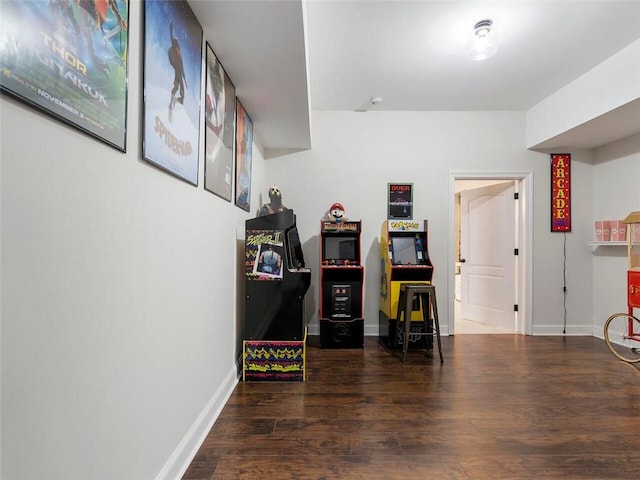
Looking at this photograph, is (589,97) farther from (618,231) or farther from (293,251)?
(293,251)

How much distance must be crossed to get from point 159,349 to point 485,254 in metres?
4.54

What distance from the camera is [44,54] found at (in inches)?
28.7

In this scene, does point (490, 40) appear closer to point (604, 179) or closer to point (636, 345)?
point (604, 179)

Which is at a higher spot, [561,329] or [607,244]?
[607,244]

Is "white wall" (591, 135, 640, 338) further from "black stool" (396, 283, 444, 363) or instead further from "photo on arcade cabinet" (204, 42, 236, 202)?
"photo on arcade cabinet" (204, 42, 236, 202)

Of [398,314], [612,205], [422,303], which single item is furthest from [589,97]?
[398,314]

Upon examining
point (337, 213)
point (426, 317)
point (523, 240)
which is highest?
point (337, 213)

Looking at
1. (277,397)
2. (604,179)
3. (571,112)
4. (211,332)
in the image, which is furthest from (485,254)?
(211,332)

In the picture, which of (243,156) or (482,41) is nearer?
(482,41)

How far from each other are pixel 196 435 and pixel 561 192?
4.77 meters

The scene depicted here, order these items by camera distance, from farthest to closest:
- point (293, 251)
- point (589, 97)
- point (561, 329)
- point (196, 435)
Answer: point (561, 329) < point (589, 97) < point (293, 251) < point (196, 435)

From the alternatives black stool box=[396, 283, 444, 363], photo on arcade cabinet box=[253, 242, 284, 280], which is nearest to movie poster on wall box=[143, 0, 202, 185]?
photo on arcade cabinet box=[253, 242, 284, 280]

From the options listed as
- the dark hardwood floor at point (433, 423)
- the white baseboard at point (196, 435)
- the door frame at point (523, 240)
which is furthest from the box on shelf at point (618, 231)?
the white baseboard at point (196, 435)

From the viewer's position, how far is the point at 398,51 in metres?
2.85
